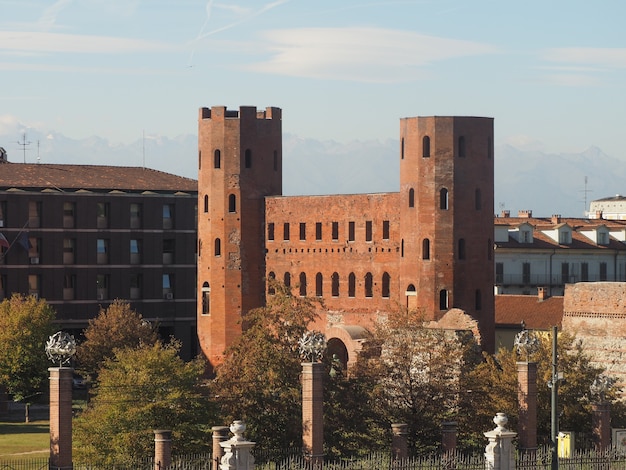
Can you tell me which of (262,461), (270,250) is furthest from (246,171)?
(262,461)

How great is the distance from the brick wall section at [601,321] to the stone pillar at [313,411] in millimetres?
16217

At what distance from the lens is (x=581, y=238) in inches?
4333

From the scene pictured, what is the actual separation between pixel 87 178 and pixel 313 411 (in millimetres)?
53640

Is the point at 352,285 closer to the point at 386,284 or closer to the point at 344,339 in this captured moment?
the point at 386,284

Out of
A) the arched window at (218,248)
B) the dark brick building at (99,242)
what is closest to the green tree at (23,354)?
the arched window at (218,248)

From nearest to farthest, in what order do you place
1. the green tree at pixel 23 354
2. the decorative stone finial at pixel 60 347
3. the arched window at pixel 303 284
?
the decorative stone finial at pixel 60 347
the green tree at pixel 23 354
the arched window at pixel 303 284

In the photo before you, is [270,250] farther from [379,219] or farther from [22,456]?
[22,456]

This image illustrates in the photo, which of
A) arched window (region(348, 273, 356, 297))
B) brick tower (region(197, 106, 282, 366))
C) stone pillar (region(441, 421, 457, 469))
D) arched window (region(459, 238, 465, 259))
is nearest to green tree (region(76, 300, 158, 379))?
brick tower (region(197, 106, 282, 366))

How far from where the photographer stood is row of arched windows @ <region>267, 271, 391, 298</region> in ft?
268

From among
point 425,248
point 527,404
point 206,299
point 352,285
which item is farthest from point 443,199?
point 527,404

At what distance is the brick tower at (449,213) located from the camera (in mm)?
77562

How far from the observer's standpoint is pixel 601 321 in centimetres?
6831

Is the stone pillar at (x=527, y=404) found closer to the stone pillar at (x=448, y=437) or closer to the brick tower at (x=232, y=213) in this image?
the stone pillar at (x=448, y=437)

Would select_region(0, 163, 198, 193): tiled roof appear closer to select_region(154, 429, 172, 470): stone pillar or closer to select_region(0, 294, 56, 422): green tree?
select_region(0, 294, 56, 422): green tree
